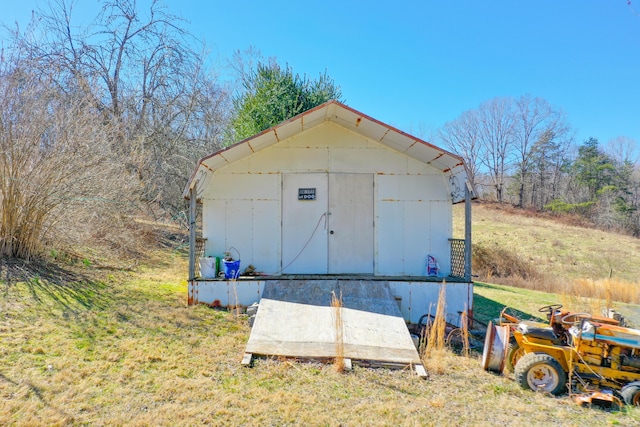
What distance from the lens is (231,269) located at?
22.5ft

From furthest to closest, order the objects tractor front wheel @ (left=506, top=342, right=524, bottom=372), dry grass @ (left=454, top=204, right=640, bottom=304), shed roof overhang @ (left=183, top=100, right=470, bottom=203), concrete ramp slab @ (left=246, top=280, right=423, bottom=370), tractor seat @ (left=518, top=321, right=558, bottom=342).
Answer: dry grass @ (left=454, top=204, right=640, bottom=304), shed roof overhang @ (left=183, top=100, right=470, bottom=203), concrete ramp slab @ (left=246, top=280, right=423, bottom=370), tractor front wheel @ (left=506, top=342, right=524, bottom=372), tractor seat @ (left=518, top=321, right=558, bottom=342)

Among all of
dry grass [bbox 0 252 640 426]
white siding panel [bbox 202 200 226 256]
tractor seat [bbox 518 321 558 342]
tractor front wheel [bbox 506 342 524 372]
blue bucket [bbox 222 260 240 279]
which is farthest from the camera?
white siding panel [bbox 202 200 226 256]

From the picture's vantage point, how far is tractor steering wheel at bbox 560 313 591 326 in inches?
174

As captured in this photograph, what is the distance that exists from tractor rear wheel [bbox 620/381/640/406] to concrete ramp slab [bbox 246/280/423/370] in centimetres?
206

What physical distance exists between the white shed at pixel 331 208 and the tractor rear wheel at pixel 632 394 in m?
3.80

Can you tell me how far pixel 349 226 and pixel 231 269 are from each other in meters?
2.47

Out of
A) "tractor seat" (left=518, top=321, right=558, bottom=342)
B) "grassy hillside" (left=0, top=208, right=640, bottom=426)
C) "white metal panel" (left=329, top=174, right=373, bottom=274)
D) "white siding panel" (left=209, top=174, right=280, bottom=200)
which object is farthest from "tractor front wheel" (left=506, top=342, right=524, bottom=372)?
"white siding panel" (left=209, top=174, right=280, bottom=200)

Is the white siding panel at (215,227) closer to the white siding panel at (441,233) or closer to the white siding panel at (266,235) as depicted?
the white siding panel at (266,235)

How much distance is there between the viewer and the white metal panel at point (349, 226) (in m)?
7.49

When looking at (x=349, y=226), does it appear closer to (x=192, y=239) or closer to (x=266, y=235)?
(x=266, y=235)

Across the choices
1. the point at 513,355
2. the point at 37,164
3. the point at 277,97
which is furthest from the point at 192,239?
the point at 277,97

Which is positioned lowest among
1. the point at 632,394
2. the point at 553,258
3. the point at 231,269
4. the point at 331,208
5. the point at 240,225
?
the point at 632,394

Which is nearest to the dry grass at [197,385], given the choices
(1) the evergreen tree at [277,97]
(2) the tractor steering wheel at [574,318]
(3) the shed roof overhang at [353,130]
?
(2) the tractor steering wheel at [574,318]

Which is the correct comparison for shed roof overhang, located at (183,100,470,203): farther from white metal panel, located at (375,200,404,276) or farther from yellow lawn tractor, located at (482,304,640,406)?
yellow lawn tractor, located at (482,304,640,406)
